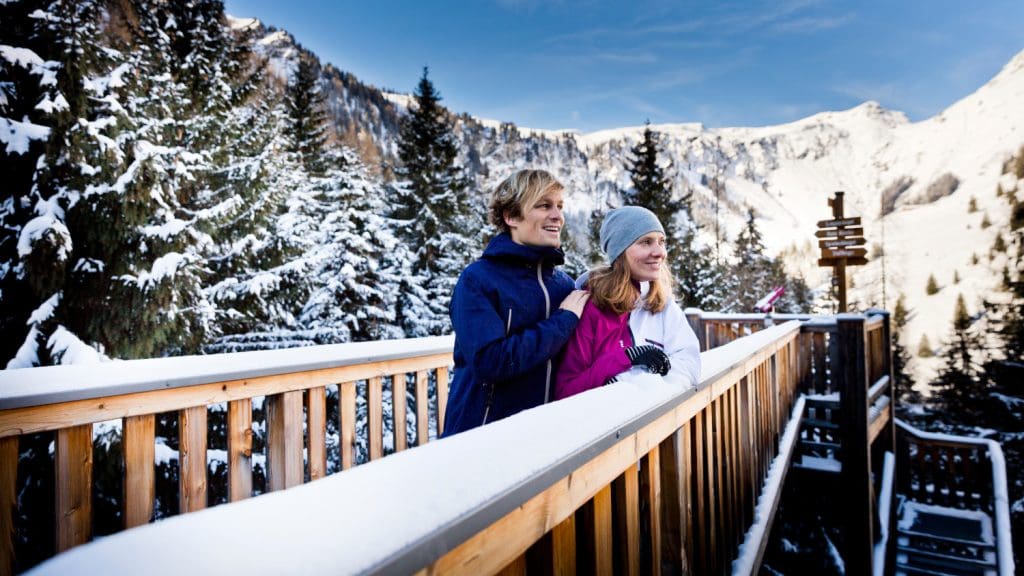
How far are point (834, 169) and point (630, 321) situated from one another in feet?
453

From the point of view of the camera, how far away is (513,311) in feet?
5.93

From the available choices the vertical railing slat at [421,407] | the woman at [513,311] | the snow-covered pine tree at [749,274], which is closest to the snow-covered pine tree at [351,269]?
the vertical railing slat at [421,407]

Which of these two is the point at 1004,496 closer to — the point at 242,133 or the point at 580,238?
the point at 242,133

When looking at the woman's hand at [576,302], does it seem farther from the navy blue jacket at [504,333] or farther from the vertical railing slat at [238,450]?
the vertical railing slat at [238,450]

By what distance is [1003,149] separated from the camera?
206 ft

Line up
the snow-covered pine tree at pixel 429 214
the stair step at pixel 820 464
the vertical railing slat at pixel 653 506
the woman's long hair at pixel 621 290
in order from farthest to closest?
the snow-covered pine tree at pixel 429 214, the stair step at pixel 820 464, the woman's long hair at pixel 621 290, the vertical railing slat at pixel 653 506

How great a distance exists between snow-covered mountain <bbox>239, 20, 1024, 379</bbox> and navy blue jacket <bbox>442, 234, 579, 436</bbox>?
63.2 feet

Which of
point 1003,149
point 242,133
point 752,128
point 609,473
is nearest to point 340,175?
point 242,133

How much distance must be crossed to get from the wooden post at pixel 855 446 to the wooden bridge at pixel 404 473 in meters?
1.66

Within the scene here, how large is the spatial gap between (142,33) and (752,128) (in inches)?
6003

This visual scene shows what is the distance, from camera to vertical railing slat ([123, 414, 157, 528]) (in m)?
1.61

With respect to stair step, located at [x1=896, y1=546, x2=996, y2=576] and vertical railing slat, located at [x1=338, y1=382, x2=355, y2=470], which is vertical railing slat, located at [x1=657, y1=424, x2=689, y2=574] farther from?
stair step, located at [x1=896, y1=546, x2=996, y2=576]

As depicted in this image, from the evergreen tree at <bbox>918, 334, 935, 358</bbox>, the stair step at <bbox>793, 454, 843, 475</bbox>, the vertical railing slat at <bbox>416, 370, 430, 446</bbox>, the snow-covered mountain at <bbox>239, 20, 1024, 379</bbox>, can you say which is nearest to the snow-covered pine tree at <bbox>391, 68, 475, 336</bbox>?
the snow-covered mountain at <bbox>239, 20, 1024, 379</bbox>

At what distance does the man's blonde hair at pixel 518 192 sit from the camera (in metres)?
1.95
